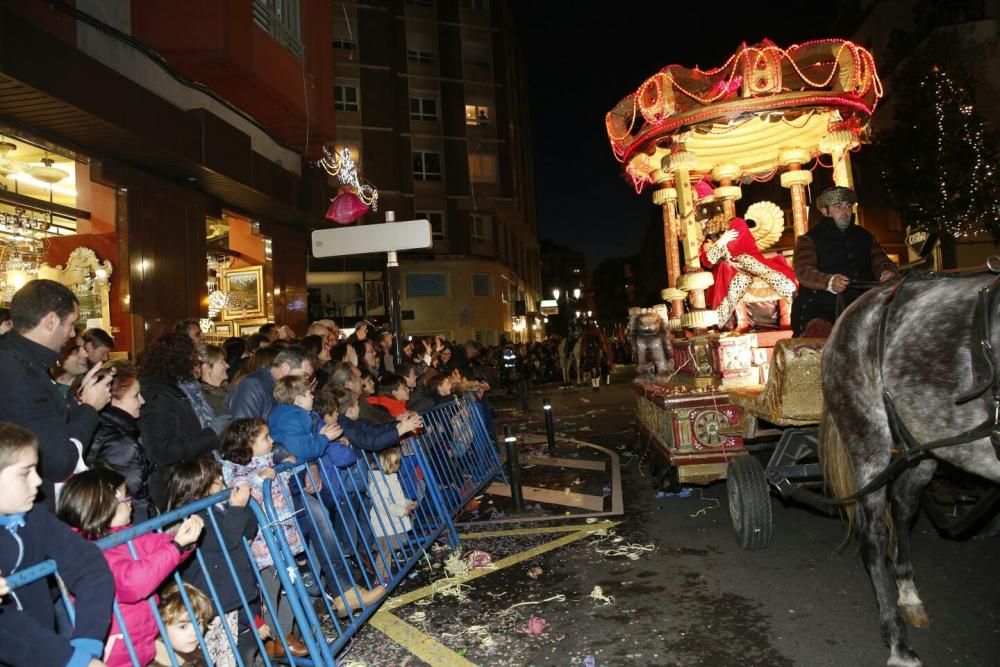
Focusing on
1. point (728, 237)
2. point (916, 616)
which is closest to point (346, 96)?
point (728, 237)

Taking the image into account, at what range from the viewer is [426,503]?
267 inches

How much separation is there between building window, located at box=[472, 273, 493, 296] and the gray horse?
32.7m

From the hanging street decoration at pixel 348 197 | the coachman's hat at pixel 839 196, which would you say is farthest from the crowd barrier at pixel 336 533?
the coachman's hat at pixel 839 196

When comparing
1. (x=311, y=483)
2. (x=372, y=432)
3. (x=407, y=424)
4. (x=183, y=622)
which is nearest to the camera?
(x=183, y=622)

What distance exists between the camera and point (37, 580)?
7.89ft

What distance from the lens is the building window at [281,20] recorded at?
12242 millimetres

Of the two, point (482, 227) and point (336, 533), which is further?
point (482, 227)

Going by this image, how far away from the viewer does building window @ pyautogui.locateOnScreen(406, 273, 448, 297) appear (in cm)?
3541

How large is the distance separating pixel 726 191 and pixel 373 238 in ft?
19.3

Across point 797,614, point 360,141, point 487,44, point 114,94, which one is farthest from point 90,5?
point 487,44

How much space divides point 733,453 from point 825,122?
595 centimetres

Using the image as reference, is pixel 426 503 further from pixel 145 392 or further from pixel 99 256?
pixel 99 256

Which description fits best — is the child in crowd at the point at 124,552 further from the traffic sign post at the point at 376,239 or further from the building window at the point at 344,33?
the building window at the point at 344,33

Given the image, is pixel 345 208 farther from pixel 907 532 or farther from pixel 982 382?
pixel 982 382
